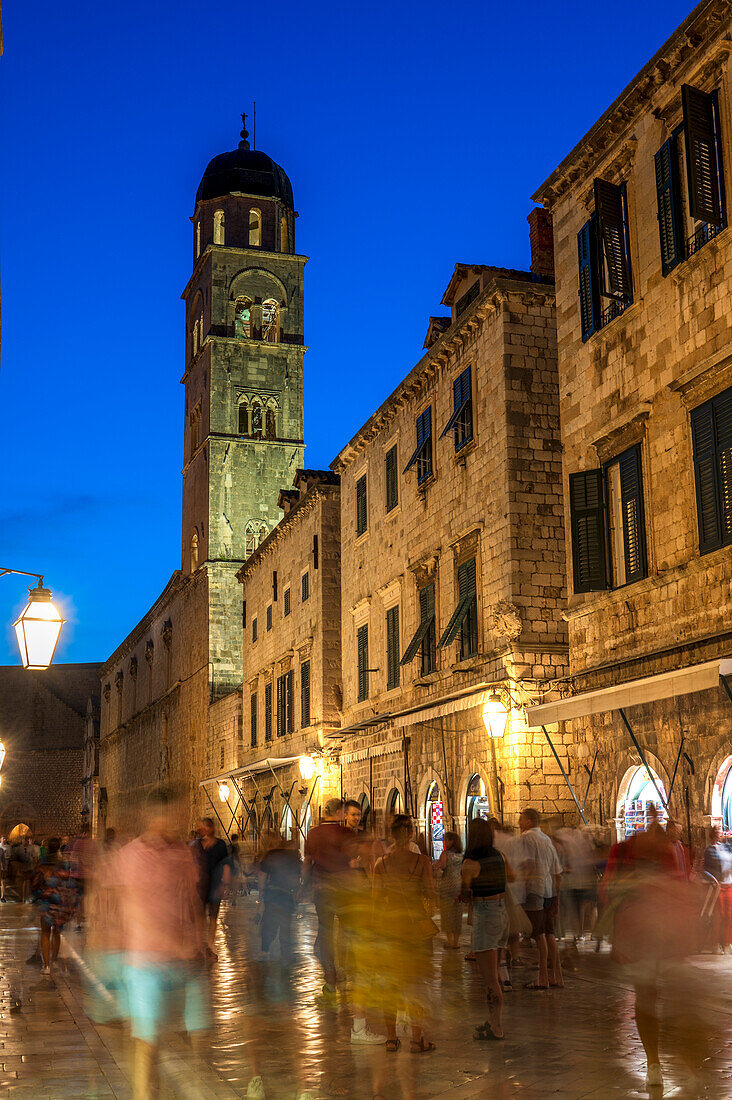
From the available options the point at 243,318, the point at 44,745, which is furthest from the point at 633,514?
the point at 44,745

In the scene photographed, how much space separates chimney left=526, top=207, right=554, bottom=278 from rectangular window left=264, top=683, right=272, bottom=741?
62.0 ft

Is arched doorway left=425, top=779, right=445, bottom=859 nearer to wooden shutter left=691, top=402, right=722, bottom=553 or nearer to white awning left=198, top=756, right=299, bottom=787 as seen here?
white awning left=198, top=756, right=299, bottom=787

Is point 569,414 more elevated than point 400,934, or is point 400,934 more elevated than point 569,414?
point 569,414

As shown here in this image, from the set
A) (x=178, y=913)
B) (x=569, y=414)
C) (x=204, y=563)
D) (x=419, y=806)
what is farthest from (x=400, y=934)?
(x=204, y=563)

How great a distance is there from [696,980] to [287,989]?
403 centimetres

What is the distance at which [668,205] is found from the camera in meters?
15.8

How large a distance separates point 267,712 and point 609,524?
900 inches

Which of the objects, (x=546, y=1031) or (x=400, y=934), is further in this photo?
(x=546, y=1031)

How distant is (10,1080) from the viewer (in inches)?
316

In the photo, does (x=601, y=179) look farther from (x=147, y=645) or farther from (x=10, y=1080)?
(x=147, y=645)

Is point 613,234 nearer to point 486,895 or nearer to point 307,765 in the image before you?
point 486,895

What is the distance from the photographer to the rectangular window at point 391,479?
26609mm

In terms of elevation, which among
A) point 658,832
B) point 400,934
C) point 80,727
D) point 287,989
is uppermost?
point 80,727

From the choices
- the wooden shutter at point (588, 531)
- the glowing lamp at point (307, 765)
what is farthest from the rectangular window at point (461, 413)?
the glowing lamp at point (307, 765)
